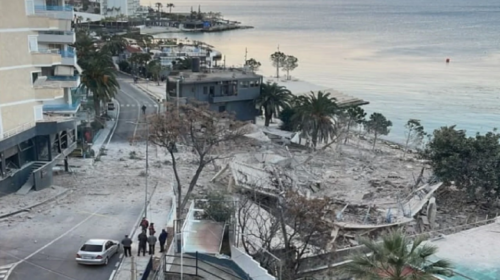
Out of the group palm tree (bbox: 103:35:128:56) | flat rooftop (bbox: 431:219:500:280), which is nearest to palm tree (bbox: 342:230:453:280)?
flat rooftop (bbox: 431:219:500:280)

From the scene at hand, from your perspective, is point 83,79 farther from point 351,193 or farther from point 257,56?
point 257,56

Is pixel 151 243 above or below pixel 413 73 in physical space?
above

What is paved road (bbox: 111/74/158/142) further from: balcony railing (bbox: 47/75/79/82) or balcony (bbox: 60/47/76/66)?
balcony (bbox: 60/47/76/66)

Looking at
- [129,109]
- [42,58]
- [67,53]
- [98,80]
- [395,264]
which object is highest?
[42,58]

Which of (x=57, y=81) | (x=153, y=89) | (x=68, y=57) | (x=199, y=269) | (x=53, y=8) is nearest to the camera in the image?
(x=199, y=269)

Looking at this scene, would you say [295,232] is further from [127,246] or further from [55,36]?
[55,36]

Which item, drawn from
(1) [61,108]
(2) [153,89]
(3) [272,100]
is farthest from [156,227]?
(2) [153,89]

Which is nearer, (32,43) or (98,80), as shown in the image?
(32,43)
